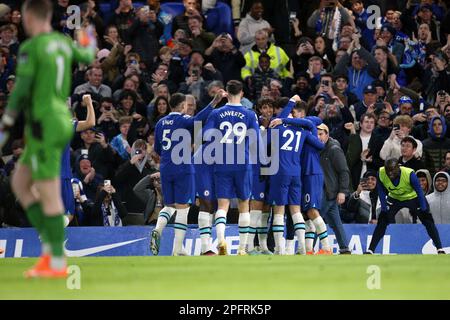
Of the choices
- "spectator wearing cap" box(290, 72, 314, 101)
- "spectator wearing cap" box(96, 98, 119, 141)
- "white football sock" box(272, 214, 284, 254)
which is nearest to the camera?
"white football sock" box(272, 214, 284, 254)

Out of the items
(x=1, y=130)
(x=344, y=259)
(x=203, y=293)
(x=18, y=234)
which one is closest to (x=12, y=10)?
(x=18, y=234)

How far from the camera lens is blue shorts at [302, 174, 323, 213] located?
61.8 ft

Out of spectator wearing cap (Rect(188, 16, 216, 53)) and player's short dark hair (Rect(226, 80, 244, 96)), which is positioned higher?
spectator wearing cap (Rect(188, 16, 216, 53))

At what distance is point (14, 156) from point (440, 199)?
8.10 metres

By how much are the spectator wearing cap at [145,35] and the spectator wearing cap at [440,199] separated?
304 inches

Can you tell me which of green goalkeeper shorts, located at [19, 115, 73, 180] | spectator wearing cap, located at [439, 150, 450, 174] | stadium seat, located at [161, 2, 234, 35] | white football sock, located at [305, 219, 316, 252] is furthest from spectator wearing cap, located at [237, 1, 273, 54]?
green goalkeeper shorts, located at [19, 115, 73, 180]

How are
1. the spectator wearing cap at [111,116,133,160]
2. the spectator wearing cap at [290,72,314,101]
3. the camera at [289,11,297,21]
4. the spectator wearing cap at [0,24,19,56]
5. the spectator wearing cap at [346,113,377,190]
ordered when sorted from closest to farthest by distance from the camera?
the spectator wearing cap at [346,113,377,190] → the spectator wearing cap at [111,116,133,160] → the spectator wearing cap at [290,72,314,101] → the spectator wearing cap at [0,24,19,56] → the camera at [289,11,297,21]

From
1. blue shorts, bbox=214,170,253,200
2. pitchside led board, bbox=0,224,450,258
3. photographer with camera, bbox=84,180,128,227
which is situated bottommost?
pitchside led board, bbox=0,224,450,258

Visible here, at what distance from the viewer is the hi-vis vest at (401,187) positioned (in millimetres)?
19016

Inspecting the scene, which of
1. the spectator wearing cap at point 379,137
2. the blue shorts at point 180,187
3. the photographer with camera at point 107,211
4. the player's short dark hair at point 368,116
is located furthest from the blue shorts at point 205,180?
the player's short dark hair at point 368,116

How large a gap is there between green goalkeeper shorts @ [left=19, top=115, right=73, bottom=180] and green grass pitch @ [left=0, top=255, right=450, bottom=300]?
7.97 ft

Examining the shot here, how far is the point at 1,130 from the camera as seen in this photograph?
923 centimetres

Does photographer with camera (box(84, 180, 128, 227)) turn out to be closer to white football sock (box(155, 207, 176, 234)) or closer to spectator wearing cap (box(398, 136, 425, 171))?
white football sock (box(155, 207, 176, 234))
